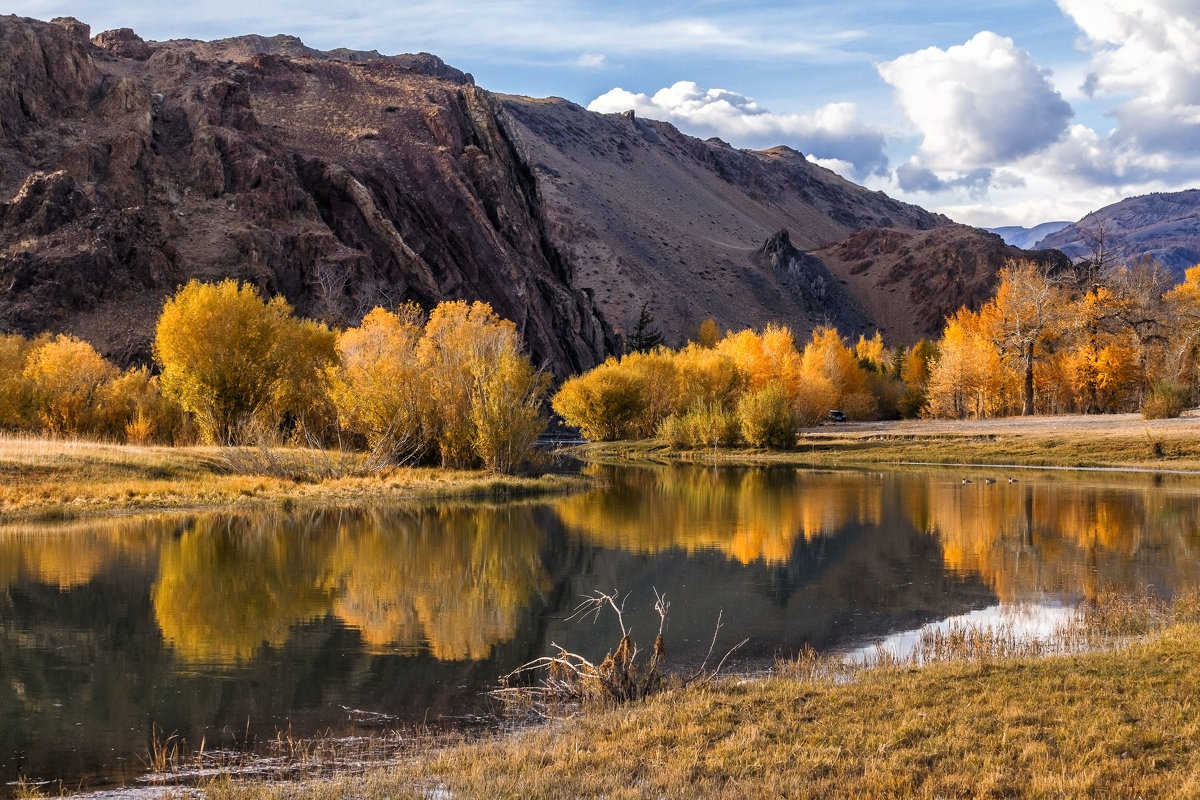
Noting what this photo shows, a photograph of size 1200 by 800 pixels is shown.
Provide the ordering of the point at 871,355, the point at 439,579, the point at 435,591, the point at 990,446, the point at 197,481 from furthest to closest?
1. the point at 871,355
2. the point at 990,446
3. the point at 197,481
4. the point at 439,579
5. the point at 435,591

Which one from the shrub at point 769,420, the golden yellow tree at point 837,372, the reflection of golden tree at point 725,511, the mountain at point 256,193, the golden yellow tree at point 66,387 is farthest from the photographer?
the golden yellow tree at point 837,372

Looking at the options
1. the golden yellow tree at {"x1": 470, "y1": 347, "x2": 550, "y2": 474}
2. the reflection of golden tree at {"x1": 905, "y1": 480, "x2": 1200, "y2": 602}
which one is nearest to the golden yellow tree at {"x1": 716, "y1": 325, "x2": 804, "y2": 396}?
the golden yellow tree at {"x1": 470, "y1": 347, "x2": 550, "y2": 474}

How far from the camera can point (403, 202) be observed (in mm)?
100938

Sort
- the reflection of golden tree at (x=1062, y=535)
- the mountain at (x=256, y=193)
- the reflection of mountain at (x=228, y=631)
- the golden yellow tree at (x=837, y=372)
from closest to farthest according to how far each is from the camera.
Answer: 1. the reflection of mountain at (x=228, y=631)
2. the reflection of golden tree at (x=1062, y=535)
3. the mountain at (x=256, y=193)
4. the golden yellow tree at (x=837, y=372)

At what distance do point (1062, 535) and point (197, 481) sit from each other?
97.6 feet

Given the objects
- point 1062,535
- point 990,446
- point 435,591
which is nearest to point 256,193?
point 990,446

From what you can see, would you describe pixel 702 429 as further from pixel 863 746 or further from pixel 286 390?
pixel 863 746

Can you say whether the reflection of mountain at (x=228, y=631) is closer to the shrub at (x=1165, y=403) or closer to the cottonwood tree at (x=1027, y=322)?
the shrub at (x=1165, y=403)

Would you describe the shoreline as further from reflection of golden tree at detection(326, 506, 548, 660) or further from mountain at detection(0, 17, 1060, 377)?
mountain at detection(0, 17, 1060, 377)

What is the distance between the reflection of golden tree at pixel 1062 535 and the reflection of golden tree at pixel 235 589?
14301 mm

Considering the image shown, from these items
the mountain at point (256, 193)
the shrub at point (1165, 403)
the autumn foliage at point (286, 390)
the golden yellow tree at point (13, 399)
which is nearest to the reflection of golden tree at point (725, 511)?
the autumn foliage at point (286, 390)

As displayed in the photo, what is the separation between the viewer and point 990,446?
58531 mm

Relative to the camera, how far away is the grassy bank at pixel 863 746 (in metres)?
8.87

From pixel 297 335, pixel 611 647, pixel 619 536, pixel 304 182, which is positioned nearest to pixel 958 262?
pixel 304 182
